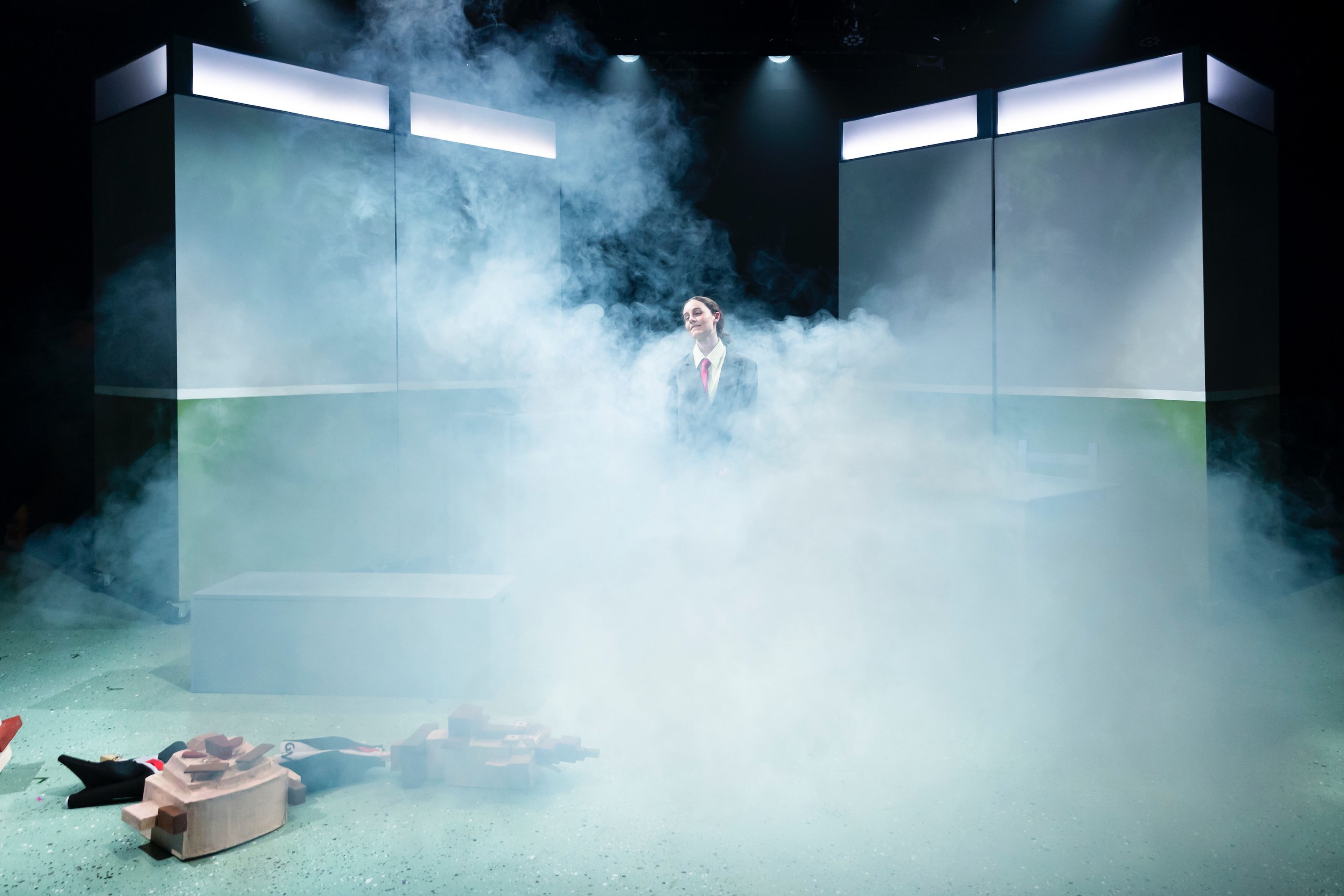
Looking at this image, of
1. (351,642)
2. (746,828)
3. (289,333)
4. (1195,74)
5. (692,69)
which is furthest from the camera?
(692,69)

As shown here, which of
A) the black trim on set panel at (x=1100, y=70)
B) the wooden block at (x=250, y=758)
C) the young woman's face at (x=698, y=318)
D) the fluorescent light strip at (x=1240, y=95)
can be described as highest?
the black trim on set panel at (x=1100, y=70)

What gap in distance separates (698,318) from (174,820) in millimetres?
2537

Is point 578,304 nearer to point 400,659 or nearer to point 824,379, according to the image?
point 824,379

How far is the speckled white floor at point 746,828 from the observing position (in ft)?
6.43

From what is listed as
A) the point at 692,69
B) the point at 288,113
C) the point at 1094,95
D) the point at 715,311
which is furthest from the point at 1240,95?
the point at 288,113

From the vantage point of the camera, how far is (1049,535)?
3.84 metres

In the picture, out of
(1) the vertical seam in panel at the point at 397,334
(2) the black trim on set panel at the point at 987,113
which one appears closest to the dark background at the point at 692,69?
(2) the black trim on set panel at the point at 987,113

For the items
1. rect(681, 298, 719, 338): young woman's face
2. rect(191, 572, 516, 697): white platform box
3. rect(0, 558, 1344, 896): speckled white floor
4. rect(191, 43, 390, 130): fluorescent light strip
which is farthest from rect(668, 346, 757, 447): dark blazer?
rect(191, 43, 390, 130): fluorescent light strip

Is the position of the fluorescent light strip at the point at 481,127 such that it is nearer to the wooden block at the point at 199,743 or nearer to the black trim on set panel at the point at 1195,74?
the black trim on set panel at the point at 1195,74

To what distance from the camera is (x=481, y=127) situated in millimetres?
5055

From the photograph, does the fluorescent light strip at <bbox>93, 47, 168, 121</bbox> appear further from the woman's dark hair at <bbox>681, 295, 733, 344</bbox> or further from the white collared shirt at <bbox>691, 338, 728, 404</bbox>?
the white collared shirt at <bbox>691, 338, 728, 404</bbox>

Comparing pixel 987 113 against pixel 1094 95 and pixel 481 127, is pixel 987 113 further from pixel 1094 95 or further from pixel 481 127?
pixel 481 127

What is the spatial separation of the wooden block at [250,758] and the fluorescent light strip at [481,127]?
137 inches

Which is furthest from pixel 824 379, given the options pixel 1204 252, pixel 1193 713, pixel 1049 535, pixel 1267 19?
pixel 1267 19
